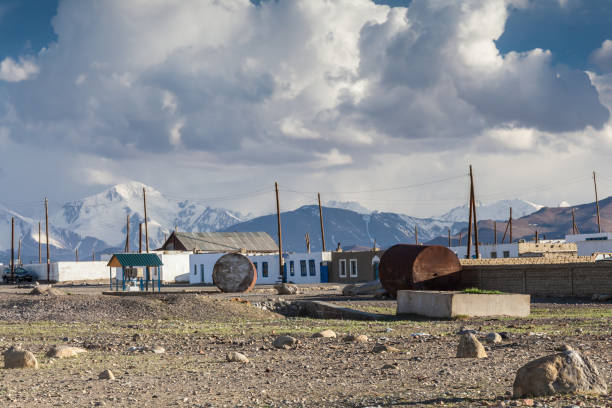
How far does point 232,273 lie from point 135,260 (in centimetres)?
637

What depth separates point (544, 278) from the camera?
37438 mm

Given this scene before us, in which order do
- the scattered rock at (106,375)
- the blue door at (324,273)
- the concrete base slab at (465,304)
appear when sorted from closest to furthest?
the scattered rock at (106,375)
the concrete base slab at (465,304)
the blue door at (324,273)

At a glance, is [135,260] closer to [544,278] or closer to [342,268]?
[544,278]

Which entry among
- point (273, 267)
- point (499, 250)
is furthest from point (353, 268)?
point (499, 250)

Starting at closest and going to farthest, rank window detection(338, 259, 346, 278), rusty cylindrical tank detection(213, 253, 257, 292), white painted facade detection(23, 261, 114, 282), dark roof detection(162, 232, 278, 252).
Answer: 1. rusty cylindrical tank detection(213, 253, 257, 292)
2. window detection(338, 259, 346, 278)
3. white painted facade detection(23, 261, 114, 282)
4. dark roof detection(162, 232, 278, 252)

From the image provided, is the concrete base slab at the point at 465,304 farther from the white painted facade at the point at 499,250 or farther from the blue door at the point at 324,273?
the white painted facade at the point at 499,250

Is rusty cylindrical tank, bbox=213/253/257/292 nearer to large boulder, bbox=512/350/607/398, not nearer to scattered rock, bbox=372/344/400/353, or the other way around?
scattered rock, bbox=372/344/400/353

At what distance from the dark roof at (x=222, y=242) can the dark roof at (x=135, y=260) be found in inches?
1699

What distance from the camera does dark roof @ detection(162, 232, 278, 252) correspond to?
9656cm

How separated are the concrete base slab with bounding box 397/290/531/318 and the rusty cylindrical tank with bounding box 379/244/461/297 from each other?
10.5m

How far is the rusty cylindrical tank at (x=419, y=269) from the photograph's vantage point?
36969 millimetres

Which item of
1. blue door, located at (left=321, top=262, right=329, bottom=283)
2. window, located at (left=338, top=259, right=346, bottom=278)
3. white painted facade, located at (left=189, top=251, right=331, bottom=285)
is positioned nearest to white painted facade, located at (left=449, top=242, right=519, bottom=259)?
window, located at (left=338, top=259, right=346, bottom=278)

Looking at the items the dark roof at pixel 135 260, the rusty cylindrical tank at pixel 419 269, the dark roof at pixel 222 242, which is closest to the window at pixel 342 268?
the dark roof at pixel 135 260

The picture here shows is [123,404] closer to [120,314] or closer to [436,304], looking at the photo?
[436,304]
